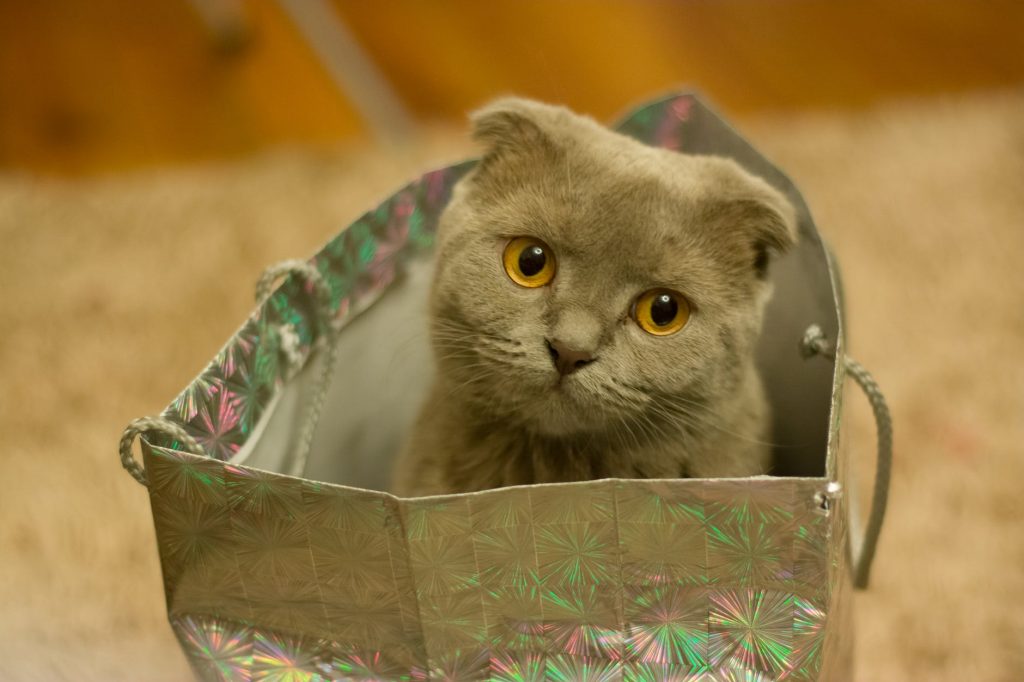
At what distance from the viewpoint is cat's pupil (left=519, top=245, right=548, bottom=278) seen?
76cm

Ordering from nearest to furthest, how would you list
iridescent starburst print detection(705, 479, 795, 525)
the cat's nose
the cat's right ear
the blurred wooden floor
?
1. iridescent starburst print detection(705, 479, 795, 525)
2. the cat's nose
3. the cat's right ear
4. the blurred wooden floor

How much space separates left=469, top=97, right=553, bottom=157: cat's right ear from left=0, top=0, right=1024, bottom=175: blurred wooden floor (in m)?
1.09

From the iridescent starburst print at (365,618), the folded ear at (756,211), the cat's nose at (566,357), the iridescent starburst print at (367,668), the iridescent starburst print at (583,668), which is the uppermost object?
the folded ear at (756,211)

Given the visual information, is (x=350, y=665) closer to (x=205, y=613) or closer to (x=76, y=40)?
(x=205, y=613)

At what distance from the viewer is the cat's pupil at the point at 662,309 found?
0.75m

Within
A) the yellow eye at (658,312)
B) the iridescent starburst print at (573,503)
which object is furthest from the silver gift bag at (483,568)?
the yellow eye at (658,312)

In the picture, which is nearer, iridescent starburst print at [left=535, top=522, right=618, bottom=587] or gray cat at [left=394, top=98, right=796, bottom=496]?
iridescent starburst print at [left=535, top=522, right=618, bottom=587]

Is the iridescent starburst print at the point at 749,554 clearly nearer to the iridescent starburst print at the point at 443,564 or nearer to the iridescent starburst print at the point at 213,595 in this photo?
the iridescent starburst print at the point at 443,564

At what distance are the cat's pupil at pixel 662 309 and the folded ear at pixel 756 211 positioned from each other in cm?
9

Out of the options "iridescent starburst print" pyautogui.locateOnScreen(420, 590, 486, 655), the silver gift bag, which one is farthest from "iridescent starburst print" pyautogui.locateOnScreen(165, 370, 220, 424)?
"iridescent starburst print" pyautogui.locateOnScreen(420, 590, 486, 655)

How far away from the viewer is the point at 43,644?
956 mm

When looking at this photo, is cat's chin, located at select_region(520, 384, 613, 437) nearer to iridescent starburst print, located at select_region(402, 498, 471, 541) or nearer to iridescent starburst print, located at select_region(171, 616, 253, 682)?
iridescent starburst print, located at select_region(402, 498, 471, 541)

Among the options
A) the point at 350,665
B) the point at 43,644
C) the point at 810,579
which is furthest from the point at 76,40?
the point at 810,579

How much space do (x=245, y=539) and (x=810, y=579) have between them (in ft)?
1.25
